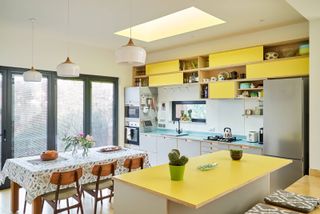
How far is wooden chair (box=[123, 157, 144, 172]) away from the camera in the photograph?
3854mm

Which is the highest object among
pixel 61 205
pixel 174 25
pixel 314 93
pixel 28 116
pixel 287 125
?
pixel 174 25

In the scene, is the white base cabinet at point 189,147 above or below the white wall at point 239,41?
below

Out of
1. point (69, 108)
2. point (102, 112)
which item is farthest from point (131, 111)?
point (69, 108)

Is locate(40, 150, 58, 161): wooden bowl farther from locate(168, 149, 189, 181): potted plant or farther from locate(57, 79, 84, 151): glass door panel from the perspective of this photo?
locate(168, 149, 189, 181): potted plant

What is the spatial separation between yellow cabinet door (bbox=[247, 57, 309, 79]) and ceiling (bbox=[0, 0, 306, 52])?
2.14 feet

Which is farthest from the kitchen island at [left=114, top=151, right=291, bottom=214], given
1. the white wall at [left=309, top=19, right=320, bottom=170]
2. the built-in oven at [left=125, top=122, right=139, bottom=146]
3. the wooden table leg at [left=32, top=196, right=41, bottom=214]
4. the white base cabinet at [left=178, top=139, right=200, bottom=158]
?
the built-in oven at [left=125, top=122, right=139, bottom=146]

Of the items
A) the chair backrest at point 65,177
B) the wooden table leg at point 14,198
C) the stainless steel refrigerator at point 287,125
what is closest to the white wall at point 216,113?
the stainless steel refrigerator at point 287,125

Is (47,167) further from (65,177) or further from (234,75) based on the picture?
(234,75)

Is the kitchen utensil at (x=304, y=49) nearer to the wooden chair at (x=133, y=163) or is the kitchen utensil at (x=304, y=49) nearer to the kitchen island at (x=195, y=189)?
the kitchen island at (x=195, y=189)

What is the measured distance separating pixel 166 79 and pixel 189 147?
69.9 inches

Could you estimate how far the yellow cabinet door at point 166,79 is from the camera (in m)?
5.89

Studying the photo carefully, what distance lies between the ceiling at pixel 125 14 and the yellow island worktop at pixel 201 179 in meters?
2.14

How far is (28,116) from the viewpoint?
201 inches

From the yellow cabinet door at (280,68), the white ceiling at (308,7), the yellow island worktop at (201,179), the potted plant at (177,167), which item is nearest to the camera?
the yellow island worktop at (201,179)
